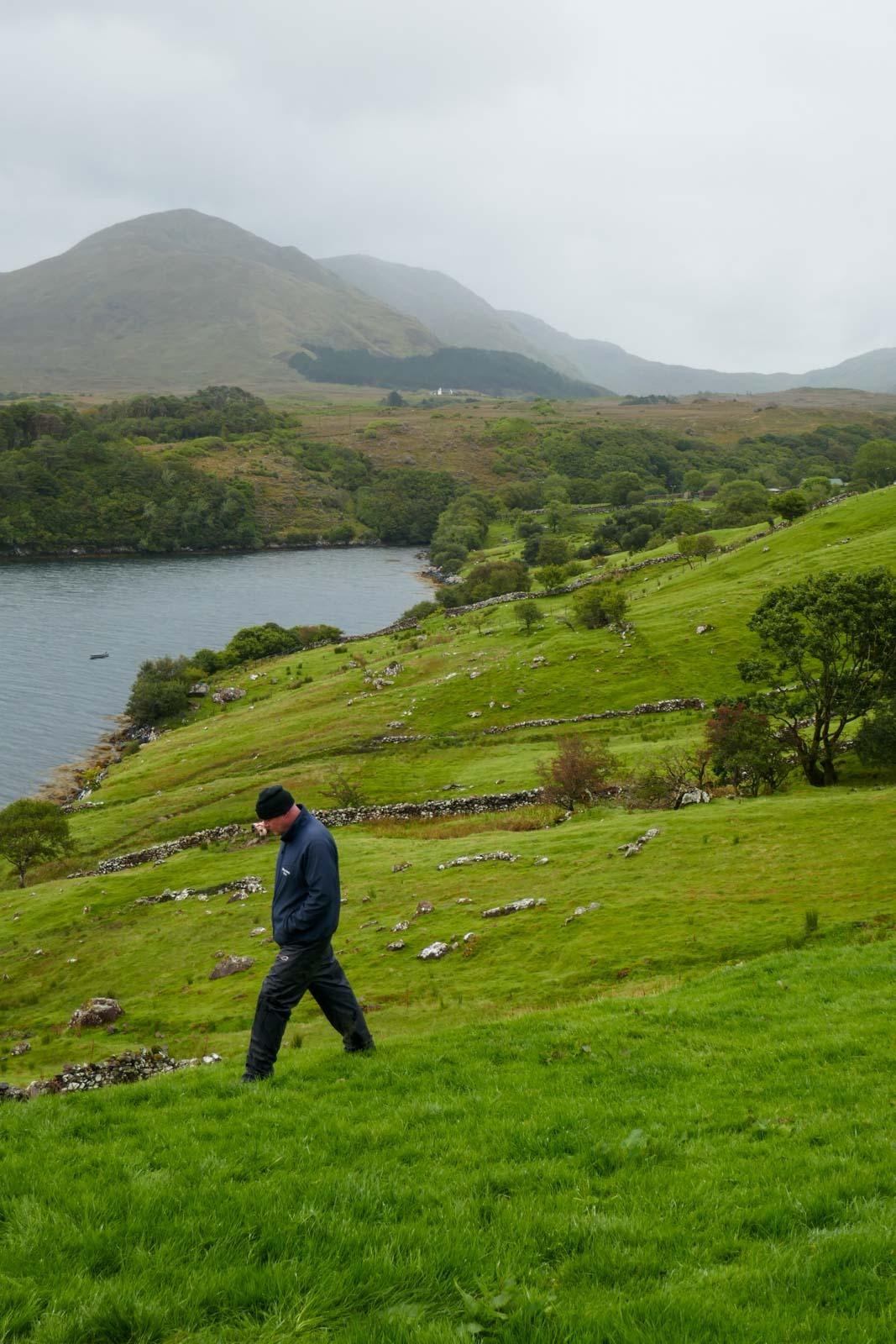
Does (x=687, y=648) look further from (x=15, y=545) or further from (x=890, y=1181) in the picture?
(x=15, y=545)

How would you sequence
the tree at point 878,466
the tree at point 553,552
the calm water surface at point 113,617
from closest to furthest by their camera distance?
the calm water surface at point 113,617 < the tree at point 553,552 < the tree at point 878,466

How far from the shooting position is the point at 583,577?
107m

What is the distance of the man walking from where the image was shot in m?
10.8

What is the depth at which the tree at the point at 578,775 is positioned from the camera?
38062 mm

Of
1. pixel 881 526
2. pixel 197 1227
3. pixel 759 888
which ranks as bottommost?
pixel 759 888

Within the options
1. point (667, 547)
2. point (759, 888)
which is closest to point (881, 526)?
point (667, 547)

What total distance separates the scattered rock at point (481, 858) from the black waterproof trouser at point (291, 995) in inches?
730

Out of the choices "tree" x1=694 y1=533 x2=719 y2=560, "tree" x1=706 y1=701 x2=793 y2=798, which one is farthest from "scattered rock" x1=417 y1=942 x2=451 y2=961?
"tree" x1=694 y1=533 x2=719 y2=560

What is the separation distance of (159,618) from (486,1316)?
144 meters

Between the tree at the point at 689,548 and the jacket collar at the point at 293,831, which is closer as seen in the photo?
the jacket collar at the point at 293,831

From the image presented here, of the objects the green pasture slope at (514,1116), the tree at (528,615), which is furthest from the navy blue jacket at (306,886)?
the tree at (528,615)

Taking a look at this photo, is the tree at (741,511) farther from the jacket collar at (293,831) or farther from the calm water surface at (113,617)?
the jacket collar at (293,831)

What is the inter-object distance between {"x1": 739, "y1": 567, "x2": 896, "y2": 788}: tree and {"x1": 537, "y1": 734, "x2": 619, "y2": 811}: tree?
8.41 metres

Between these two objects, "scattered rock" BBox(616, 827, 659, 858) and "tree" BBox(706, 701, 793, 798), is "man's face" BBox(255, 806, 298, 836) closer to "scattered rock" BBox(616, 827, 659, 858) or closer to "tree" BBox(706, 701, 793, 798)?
"scattered rock" BBox(616, 827, 659, 858)
